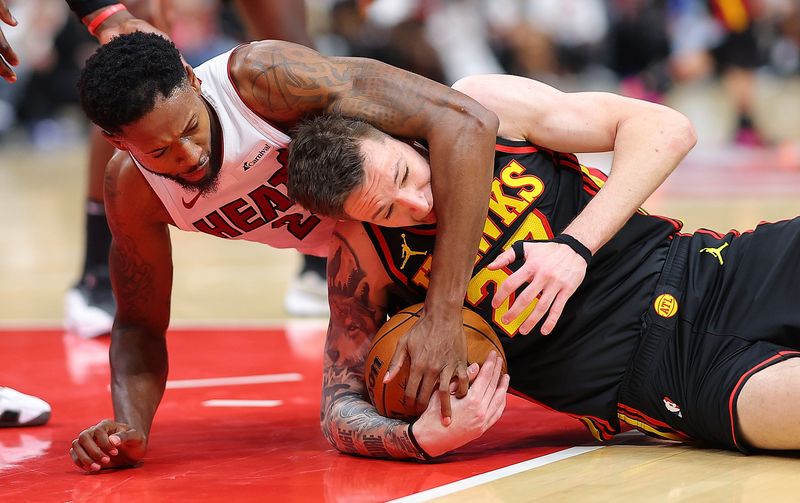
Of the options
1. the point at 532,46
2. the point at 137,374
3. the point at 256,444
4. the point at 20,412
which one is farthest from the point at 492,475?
the point at 532,46

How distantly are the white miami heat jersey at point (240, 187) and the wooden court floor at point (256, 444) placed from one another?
2.38 ft

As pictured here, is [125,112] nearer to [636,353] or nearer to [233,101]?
[233,101]

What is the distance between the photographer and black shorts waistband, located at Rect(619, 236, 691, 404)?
3.58 meters

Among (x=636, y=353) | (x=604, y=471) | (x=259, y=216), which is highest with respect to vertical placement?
(x=259, y=216)

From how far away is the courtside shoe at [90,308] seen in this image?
6.00 metres

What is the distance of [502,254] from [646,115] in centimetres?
73

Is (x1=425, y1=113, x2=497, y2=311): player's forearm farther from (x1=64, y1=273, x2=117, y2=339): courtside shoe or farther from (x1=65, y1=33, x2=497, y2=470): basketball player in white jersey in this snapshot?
(x1=64, y1=273, x2=117, y2=339): courtside shoe

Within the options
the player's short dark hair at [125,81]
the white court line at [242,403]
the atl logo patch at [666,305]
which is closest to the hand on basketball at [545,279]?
the atl logo patch at [666,305]

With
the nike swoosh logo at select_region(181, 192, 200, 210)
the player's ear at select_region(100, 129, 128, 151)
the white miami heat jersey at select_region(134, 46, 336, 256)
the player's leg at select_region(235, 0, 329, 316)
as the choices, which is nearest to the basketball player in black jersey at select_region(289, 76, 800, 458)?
the white miami heat jersey at select_region(134, 46, 336, 256)

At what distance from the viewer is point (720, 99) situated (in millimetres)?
22234

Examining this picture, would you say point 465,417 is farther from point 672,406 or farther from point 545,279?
point 672,406

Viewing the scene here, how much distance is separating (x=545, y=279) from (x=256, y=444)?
3.99 feet

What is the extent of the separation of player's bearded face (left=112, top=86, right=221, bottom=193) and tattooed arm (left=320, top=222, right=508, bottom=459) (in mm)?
515

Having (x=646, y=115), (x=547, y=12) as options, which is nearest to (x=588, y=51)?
(x=547, y=12)
